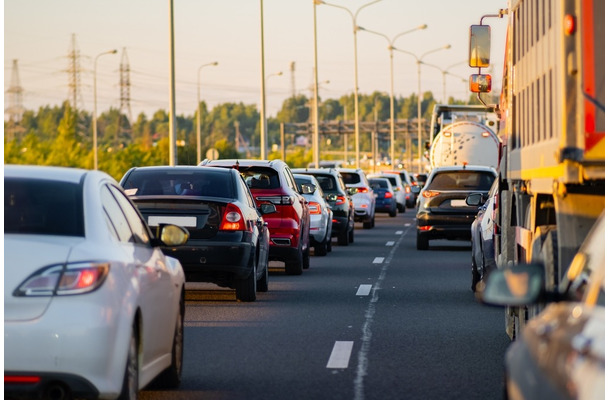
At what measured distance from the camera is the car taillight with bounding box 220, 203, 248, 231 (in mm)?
15281

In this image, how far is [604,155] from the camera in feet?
24.0

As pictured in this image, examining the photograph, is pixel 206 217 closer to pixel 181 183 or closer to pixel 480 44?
pixel 181 183

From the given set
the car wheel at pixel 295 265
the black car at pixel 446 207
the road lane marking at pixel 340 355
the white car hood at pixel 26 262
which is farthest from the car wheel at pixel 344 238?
the white car hood at pixel 26 262

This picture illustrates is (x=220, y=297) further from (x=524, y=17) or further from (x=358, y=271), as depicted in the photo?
(x=524, y=17)

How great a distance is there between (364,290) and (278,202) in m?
2.97

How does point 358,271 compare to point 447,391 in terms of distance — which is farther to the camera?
point 358,271

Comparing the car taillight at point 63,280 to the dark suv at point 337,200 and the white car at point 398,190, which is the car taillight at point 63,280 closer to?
the dark suv at point 337,200

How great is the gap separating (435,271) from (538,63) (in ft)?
39.2

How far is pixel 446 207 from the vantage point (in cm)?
2680

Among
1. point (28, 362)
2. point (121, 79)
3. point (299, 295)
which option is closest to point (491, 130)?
point (299, 295)

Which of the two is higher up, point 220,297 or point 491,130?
point 491,130

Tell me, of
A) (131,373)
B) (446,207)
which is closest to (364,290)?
(446,207)

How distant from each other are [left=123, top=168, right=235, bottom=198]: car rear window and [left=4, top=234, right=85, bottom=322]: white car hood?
27.2 feet

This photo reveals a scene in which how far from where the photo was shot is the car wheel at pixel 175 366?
921 centimetres
